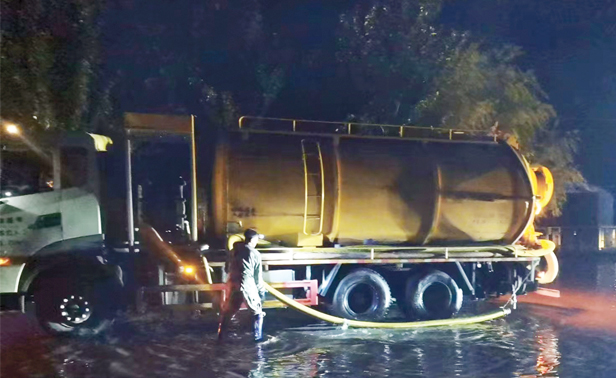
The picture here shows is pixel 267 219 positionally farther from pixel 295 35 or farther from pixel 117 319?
pixel 295 35

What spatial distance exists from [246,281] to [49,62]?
198 inches

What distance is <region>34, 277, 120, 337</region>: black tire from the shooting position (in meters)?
9.07

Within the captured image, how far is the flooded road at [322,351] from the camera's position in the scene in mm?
7910

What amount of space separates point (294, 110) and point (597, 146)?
19627 mm

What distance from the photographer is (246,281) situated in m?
9.16

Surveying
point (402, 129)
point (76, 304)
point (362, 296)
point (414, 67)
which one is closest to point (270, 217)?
point (362, 296)

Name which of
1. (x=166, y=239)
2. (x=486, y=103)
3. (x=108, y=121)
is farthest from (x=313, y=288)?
(x=486, y=103)

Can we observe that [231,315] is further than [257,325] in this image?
Yes

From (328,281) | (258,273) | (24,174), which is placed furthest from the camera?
(328,281)

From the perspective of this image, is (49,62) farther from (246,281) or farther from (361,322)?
(361,322)

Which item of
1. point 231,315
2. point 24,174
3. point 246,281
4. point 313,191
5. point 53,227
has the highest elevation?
point 24,174

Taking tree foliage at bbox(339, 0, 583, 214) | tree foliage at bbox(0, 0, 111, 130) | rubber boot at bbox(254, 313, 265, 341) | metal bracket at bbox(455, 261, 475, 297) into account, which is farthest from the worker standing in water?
tree foliage at bbox(339, 0, 583, 214)

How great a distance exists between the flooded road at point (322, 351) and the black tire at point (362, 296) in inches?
17.4

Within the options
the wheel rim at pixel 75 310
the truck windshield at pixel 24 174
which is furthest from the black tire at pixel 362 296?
the truck windshield at pixel 24 174
